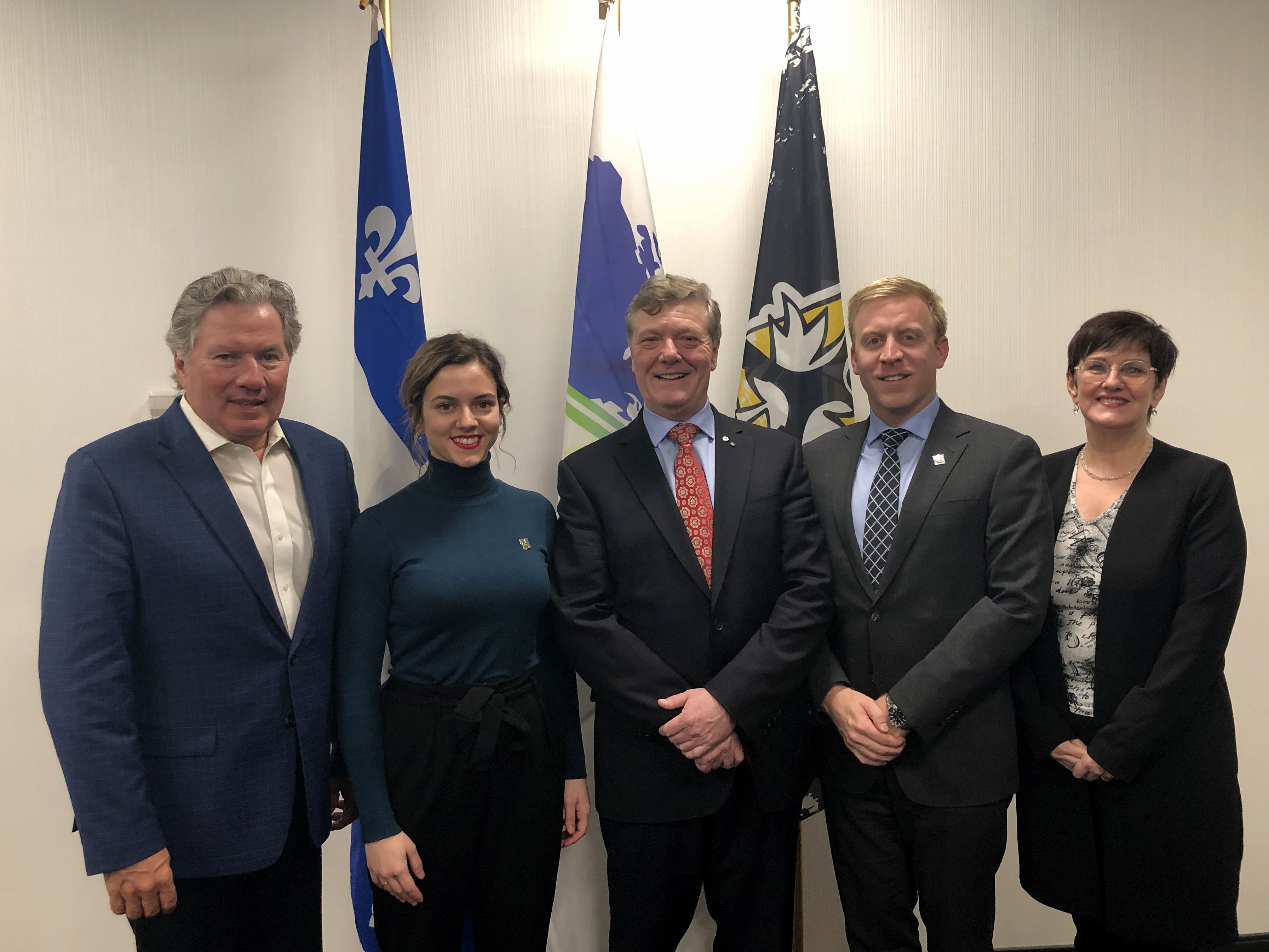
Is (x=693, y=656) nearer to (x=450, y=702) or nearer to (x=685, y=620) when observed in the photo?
(x=685, y=620)

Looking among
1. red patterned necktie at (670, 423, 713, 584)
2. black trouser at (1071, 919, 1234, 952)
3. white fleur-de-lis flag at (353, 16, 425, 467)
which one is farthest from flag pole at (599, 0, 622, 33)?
black trouser at (1071, 919, 1234, 952)

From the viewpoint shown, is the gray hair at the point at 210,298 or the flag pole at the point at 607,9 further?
the flag pole at the point at 607,9

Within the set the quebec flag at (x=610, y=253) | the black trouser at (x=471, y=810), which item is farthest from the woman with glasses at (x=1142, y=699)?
the quebec flag at (x=610, y=253)

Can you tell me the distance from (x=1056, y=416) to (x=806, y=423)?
996mm

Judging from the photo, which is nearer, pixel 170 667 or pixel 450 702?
pixel 170 667

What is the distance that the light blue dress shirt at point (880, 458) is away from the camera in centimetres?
178

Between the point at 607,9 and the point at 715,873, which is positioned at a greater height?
the point at 607,9

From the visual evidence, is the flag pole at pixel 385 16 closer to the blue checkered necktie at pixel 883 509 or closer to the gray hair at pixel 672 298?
the gray hair at pixel 672 298

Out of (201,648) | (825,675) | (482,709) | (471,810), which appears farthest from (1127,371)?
(201,648)

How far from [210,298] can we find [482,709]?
3.17 feet

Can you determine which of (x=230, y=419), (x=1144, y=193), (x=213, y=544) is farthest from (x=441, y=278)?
(x=1144, y=193)

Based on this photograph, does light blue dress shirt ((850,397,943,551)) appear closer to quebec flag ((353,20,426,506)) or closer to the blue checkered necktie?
the blue checkered necktie

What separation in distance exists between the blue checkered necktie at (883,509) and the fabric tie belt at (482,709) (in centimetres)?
82

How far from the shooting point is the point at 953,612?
1682 mm
